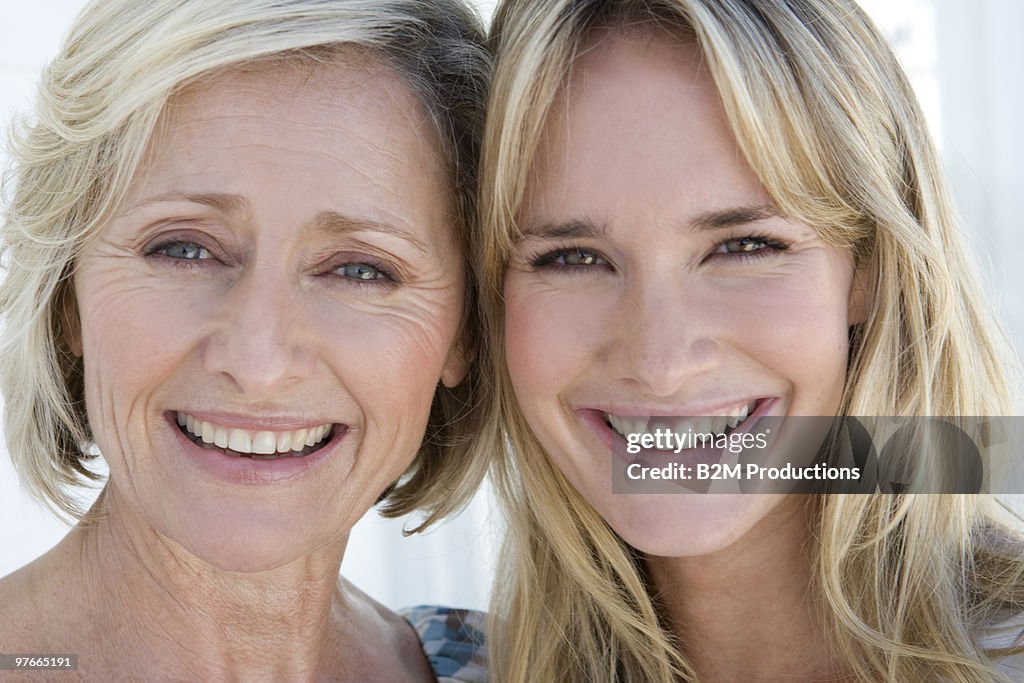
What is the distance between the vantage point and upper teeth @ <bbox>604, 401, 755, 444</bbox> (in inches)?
79.0

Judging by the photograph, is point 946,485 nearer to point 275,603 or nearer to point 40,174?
point 275,603

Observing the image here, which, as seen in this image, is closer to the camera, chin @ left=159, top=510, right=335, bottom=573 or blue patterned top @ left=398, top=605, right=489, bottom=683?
chin @ left=159, top=510, right=335, bottom=573

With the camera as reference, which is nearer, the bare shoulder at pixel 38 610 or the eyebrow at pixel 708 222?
the eyebrow at pixel 708 222

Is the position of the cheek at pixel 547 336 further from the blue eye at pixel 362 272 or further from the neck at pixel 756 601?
the neck at pixel 756 601

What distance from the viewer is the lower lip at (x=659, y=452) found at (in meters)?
2.00

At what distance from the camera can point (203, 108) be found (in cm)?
190

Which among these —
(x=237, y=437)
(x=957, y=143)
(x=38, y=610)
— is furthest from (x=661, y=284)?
(x=957, y=143)

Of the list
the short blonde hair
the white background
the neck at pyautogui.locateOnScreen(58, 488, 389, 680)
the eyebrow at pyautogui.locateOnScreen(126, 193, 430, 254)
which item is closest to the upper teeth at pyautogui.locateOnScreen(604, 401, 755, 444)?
the short blonde hair

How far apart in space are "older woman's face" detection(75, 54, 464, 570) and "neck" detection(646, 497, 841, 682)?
2.30 ft

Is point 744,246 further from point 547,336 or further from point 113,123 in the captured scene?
point 113,123

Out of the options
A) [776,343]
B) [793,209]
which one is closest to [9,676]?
[776,343]

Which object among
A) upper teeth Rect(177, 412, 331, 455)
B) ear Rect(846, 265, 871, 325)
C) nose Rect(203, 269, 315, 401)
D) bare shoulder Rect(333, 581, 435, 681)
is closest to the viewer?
nose Rect(203, 269, 315, 401)

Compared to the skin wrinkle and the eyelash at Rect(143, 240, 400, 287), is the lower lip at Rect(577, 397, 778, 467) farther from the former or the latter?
the eyelash at Rect(143, 240, 400, 287)

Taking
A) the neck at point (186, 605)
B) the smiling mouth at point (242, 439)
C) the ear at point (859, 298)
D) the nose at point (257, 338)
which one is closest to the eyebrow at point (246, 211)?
the nose at point (257, 338)
